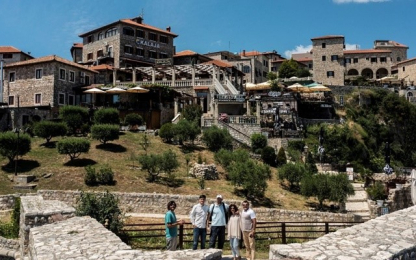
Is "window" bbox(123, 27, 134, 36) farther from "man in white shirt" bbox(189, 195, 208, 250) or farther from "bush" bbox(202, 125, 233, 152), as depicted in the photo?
"man in white shirt" bbox(189, 195, 208, 250)

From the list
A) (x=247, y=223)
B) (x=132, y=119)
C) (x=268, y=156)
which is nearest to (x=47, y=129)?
(x=132, y=119)

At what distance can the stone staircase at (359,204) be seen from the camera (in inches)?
1028

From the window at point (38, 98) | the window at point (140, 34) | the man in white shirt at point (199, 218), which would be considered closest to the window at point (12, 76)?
the window at point (38, 98)

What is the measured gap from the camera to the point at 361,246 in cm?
755

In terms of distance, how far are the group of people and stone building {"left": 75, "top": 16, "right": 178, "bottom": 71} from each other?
4854 cm

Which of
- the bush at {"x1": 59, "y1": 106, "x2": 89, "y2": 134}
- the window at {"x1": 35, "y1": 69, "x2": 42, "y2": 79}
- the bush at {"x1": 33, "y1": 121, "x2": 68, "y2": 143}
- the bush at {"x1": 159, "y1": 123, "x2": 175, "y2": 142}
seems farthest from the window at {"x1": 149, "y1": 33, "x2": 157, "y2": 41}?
the bush at {"x1": 33, "y1": 121, "x2": 68, "y2": 143}

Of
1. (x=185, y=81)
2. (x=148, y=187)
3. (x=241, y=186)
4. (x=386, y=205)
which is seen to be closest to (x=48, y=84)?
(x=185, y=81)

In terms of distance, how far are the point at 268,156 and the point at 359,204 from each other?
9.67 m

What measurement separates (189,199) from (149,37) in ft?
154

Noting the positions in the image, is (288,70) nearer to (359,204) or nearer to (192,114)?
(192,114)

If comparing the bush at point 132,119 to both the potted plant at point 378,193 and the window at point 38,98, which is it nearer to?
the window at point 38,98

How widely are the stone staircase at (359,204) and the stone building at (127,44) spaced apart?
3743 centimetres

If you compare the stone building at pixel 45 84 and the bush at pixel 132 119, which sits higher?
the stone building at pixel 45 84

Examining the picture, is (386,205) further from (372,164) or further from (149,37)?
(149,37)
